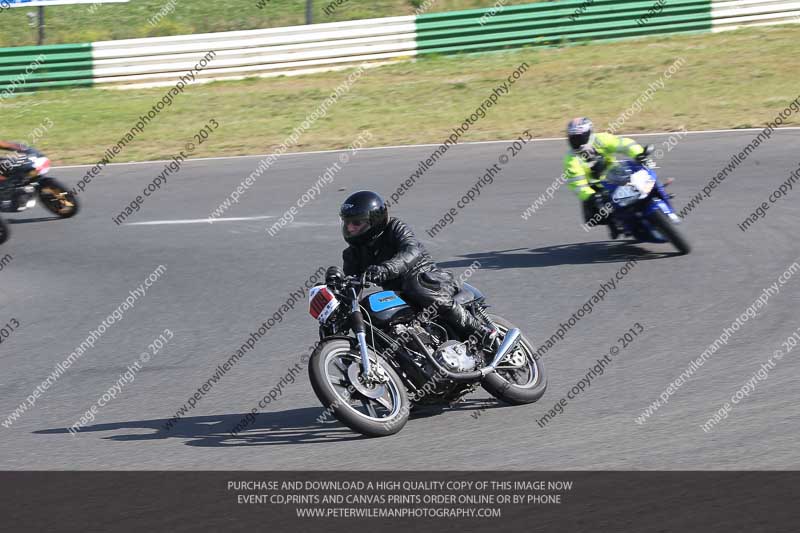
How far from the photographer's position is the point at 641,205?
12109 mm

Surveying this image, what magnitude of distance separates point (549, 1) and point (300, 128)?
8.81 m

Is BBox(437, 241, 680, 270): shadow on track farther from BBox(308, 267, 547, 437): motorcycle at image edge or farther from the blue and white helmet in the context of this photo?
BBox(308, 267, 547, 437): motorcycle at image edge

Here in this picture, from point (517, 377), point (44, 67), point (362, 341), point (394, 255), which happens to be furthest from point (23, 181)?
point (44, 67)

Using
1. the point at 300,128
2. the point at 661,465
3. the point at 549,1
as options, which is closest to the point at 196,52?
the point at 300,128

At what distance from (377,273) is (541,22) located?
2169 centimetres

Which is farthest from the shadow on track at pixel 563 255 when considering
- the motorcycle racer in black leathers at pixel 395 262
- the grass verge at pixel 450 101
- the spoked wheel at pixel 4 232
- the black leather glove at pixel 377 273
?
the grass verge at pixel 450 101

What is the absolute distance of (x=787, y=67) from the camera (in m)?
23.7

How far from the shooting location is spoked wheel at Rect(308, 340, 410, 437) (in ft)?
21.9

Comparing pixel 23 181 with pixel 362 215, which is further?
pixel 23 181

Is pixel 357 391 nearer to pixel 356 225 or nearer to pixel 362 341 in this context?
pixel 362 341

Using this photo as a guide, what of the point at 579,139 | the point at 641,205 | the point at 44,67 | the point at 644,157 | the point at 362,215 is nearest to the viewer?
the point at 362,215

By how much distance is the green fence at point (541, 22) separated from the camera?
90.0ft

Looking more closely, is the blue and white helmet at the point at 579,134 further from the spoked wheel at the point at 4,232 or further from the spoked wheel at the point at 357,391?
the spoked wheel at the point at 4,232

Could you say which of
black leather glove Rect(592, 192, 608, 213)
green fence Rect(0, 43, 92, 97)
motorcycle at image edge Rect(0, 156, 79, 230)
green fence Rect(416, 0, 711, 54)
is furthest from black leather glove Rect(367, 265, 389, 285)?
green fence Rect(0, 43, 92, 97)
